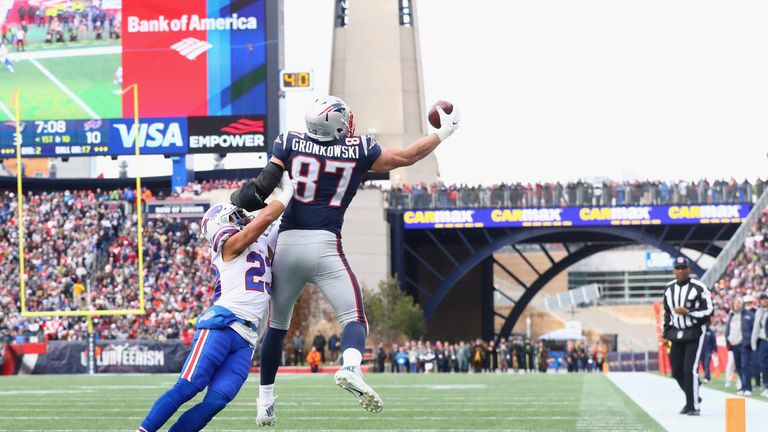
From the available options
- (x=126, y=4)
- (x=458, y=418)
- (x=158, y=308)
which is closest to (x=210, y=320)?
(x=458, y=418)

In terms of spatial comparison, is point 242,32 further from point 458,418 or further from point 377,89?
point 458,418

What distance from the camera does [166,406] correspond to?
6906 mm

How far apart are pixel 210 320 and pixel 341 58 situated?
47331 mm

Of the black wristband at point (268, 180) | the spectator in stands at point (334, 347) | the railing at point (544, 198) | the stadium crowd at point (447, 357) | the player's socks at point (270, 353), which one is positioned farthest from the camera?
the railing at point (544, 198)

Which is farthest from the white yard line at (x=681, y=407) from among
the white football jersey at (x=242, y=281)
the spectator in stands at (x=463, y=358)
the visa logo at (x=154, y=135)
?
the visa logo at (x=154, y=135)

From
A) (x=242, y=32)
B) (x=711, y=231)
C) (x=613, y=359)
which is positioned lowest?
(x=613, y=359)

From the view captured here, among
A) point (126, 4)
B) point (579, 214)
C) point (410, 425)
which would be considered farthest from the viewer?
point (579, 214)

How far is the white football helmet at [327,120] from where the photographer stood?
7.78m

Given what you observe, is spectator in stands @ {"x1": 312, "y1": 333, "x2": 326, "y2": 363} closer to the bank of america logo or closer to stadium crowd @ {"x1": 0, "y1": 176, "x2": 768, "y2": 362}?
stadium crowd @ {"x1": 0, "y1": 176, "x2": 768, "y2": 362}

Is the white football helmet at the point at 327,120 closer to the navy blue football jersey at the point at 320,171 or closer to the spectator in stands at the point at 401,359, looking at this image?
the navy blue football jersey at the point at 320,171

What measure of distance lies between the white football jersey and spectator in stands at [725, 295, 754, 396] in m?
11.1

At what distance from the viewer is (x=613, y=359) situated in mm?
48781

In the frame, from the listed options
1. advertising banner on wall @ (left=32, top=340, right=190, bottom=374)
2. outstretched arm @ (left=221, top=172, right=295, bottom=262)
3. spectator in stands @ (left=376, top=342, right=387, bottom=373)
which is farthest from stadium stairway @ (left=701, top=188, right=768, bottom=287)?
outstretched arm @ (left=221, top=172, right=295, bottom=262)

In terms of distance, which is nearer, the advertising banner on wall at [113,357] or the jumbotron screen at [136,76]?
the advertising banner on wall at [113,357]
